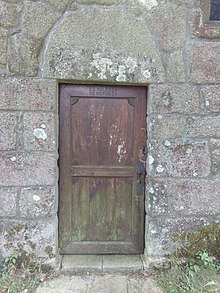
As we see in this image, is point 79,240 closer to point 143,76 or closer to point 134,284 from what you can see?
point 134,284

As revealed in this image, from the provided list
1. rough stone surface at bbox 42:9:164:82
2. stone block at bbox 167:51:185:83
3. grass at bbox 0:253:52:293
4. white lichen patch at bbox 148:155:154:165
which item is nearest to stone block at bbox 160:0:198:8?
rough stone surface at bbox 42:9:164:82

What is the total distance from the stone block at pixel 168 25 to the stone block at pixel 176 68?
2.7 inches

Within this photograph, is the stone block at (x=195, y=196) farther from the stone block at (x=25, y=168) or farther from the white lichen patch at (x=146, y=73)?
the stone block at (x=25, y=168)

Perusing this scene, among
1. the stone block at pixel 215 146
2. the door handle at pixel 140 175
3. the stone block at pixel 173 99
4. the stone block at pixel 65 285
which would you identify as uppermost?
the stone block at pixel 173 99

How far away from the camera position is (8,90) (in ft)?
8.25

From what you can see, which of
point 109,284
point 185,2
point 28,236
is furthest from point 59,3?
point 109,284

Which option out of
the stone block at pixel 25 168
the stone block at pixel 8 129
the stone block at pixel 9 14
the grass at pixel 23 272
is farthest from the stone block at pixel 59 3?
the grass at pixel 23 272

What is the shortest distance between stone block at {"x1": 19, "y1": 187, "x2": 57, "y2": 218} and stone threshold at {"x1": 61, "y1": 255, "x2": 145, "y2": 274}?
53cm

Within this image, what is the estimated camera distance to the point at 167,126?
8.52ft

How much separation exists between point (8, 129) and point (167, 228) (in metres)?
1.61

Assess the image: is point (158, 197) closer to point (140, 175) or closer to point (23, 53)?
point (140, 175)

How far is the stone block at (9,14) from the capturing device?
2.45 metres

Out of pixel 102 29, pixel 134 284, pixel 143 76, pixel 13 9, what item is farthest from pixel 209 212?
pixel 13 9

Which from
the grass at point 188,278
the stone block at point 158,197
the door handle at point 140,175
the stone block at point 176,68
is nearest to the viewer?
the grass at point 188,278
